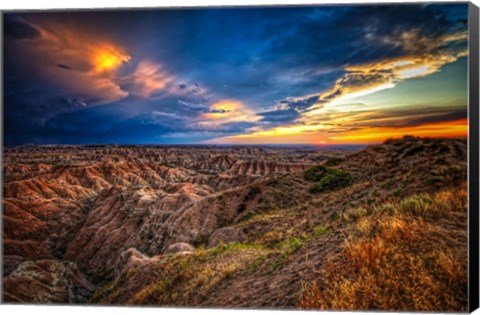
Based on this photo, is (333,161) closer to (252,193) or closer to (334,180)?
(334,180)

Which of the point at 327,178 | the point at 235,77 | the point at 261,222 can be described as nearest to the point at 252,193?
the point at 261,222

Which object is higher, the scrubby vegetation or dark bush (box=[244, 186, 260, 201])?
the scrubby vegetation

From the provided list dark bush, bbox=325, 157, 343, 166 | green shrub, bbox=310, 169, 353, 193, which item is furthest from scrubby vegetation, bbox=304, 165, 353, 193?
dark bush, bbox=325, 157, 343, 166

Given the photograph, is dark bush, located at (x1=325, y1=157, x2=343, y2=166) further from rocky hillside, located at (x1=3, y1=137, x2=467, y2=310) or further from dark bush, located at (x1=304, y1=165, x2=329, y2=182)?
dark bush, located at (x1=304, y1=165, x2=329, y2=182)

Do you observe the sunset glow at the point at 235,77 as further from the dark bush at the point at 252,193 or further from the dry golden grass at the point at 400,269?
the dark bush at the point at 252,193

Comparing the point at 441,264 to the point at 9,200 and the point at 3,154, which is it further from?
the point at 3,154

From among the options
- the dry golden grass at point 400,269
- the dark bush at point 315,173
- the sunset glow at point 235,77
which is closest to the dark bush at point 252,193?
the dark bush at point 315,173
